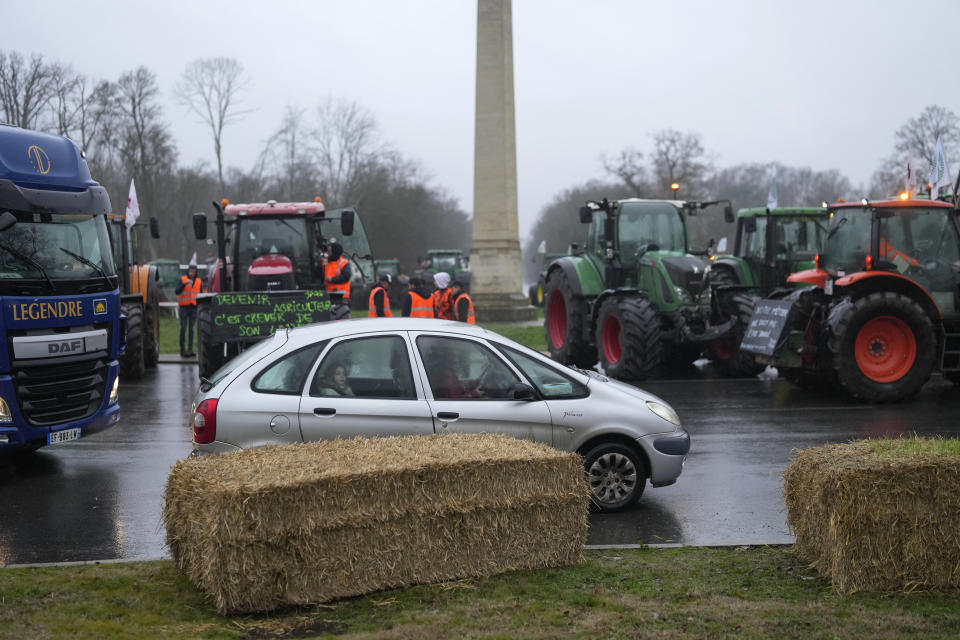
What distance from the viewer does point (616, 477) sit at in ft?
24.2

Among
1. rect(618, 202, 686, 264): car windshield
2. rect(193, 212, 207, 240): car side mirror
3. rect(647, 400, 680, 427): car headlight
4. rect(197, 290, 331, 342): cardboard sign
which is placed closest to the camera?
rect(647, 400, 680, 427): car headlight

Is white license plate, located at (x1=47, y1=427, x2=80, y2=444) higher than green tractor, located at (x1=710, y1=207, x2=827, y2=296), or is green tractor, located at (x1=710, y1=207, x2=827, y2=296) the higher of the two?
green tractor, located at (x1=710, y1=207, x2=827, y2=296)

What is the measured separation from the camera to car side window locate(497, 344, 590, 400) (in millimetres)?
7234

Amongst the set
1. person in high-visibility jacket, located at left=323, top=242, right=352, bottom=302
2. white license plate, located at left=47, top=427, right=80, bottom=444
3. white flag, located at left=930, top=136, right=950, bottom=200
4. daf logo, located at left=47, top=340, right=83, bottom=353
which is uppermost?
white flag, located at left=930, top=136, right=950, bottom=200

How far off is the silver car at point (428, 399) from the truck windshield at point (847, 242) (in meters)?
7.39

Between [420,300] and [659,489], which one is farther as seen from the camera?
[420,300]

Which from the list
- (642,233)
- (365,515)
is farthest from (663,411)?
(642,233)

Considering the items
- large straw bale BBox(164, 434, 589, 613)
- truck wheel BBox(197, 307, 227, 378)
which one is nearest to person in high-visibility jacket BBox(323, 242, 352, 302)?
truck wheel BBox(197, 307, 227, 378)

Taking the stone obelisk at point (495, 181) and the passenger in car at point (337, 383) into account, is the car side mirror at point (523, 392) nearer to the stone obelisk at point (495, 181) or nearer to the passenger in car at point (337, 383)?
the passenger in car at point (337, 383)

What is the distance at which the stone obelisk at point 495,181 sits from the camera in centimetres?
2739

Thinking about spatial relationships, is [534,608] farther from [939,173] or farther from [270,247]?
[939,173]

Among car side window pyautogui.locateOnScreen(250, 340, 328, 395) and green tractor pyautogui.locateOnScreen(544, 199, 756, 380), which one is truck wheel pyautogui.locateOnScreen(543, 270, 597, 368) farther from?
car side window pyautogui.locateOnScreen(250, 340, 328, 395)

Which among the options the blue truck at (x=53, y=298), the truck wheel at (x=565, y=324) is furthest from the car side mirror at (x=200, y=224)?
the truck wheel at (x=565, y=324)

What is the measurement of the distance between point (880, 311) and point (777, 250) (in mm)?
5884
